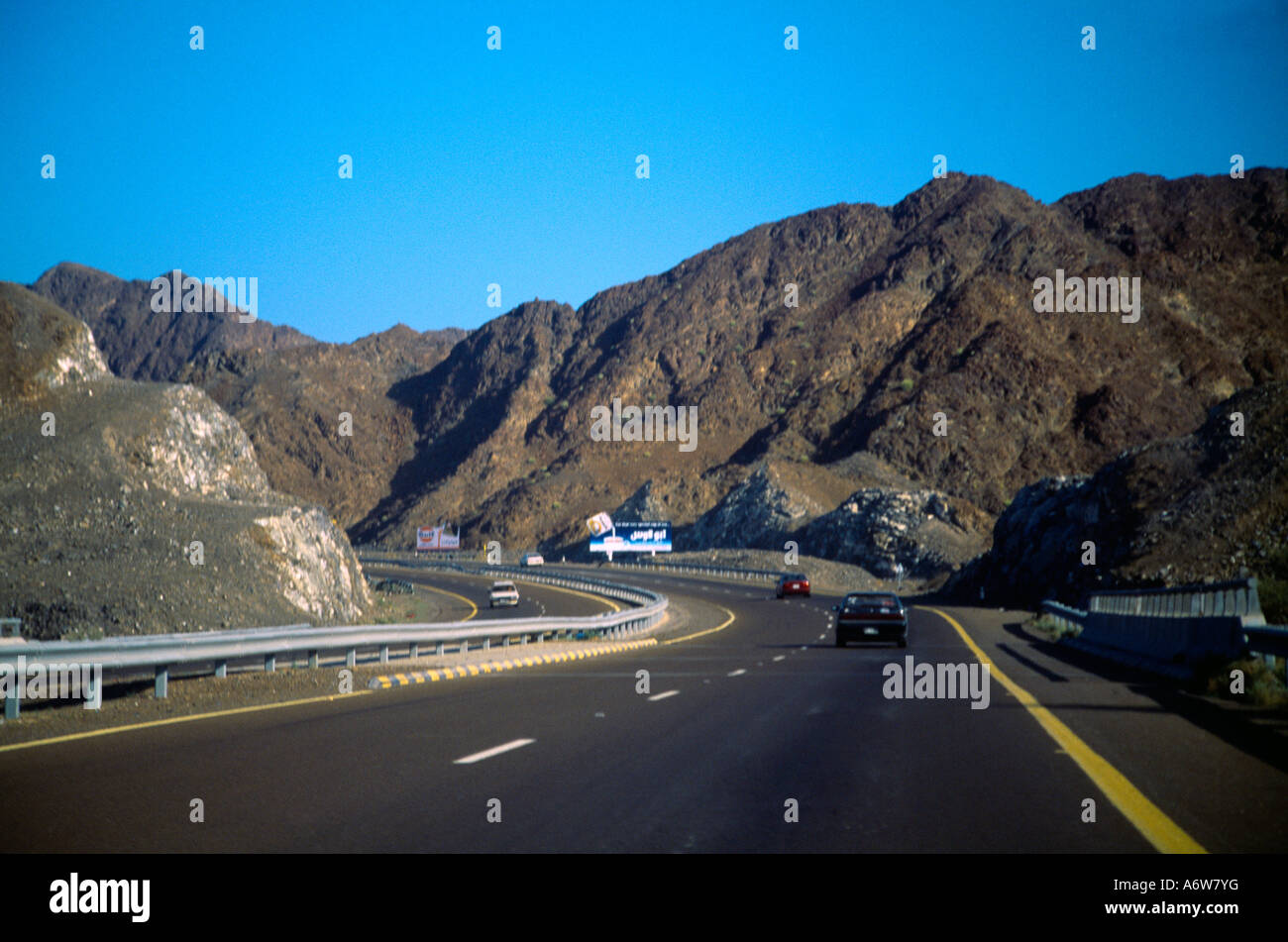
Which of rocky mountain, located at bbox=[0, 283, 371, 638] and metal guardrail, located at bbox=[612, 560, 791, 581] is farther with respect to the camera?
metal guardrail, located at bbox=[612, 560, 791, 581]

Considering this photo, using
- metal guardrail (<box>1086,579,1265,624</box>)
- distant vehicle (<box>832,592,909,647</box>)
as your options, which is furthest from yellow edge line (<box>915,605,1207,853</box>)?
distant vehicle (<box>832,592,909,647</box>)

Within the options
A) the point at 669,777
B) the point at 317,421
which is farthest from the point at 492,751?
the point at 317,421

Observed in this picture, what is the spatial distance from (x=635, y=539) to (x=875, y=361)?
38252 mm

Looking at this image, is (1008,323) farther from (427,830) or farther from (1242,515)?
(427,830)

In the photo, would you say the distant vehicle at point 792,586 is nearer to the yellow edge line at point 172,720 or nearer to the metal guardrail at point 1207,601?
the metal guardrail at point 1207,601

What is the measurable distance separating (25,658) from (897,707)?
9.70 meters

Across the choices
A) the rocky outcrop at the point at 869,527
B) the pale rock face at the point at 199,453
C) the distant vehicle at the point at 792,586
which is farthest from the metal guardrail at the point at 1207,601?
the rocky outcrop at the point at 869,527

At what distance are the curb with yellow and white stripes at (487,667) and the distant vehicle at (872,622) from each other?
5132 mm

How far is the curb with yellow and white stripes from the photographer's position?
18.7 m

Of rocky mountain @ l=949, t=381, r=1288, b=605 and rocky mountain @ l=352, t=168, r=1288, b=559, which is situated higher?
rocky mountain @ l=352, t=168, r=1288, b=559

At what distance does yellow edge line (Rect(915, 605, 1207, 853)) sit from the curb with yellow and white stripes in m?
9.28

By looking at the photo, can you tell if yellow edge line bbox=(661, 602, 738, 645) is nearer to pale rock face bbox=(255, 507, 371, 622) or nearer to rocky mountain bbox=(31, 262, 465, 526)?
pale rock face bbox=(255, 507, 371, 622)

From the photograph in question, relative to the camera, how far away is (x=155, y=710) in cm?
1410

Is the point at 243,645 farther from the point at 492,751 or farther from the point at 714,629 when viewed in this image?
the point at 714,629
